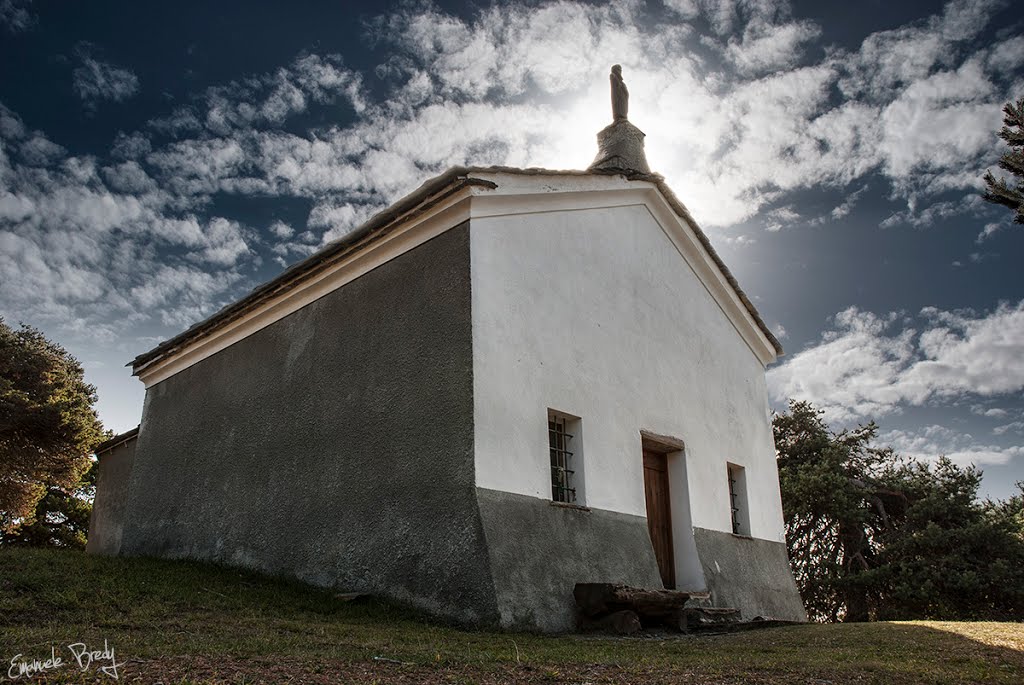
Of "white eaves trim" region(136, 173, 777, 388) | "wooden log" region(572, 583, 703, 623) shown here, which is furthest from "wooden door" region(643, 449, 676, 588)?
"white eaves trim" region(136, 173, 777, 388)

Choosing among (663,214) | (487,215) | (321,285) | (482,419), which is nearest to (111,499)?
(321,285)

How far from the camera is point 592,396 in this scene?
31.7 ft

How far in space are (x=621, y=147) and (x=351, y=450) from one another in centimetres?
716

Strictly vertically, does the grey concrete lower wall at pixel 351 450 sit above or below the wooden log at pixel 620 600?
above

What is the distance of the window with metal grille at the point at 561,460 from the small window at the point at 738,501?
177 inches

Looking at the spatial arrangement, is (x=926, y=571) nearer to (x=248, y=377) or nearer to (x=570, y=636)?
(x=570, y=636)

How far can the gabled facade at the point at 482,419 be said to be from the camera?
8.02 metres

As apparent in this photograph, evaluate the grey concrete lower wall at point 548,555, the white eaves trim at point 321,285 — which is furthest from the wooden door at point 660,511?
the white eaves trim at point 321,285

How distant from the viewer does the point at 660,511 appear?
1108 cm

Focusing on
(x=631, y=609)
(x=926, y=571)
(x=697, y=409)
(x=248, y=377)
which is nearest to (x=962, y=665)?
(x=631, y=609)

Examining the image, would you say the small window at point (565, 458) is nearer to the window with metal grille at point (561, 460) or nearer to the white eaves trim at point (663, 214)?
the window with metal grille at point (561, 460)

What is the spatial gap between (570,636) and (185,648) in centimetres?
383

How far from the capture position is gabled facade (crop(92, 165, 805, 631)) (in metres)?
8.02

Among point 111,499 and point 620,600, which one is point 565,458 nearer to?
point 620,600
